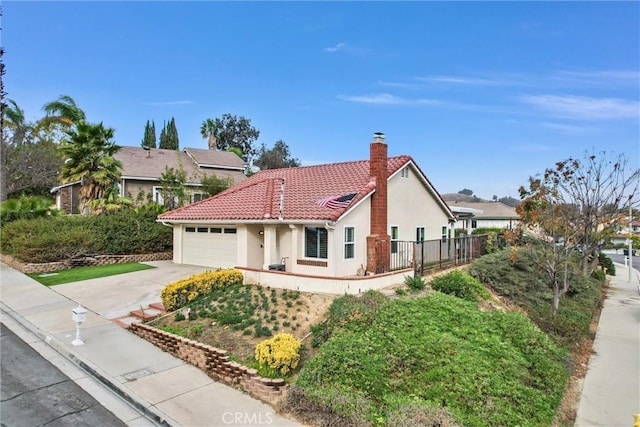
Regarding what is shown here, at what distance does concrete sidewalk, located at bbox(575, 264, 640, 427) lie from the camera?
23.8 feet

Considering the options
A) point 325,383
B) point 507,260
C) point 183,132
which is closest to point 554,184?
point 507,260

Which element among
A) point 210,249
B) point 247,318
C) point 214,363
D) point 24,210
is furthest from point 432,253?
point 24,210

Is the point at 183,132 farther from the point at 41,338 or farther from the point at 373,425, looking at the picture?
the point at 373,425

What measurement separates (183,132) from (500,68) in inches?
1936

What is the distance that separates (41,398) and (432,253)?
15433 mm

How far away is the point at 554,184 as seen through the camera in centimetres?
1574

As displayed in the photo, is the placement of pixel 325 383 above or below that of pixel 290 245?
below

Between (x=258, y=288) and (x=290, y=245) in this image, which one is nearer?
(x=258, y=288)

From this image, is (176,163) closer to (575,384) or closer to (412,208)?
(412,208)

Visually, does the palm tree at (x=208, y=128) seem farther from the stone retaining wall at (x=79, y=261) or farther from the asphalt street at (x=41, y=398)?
the asphalt street at (x=41, y=398)

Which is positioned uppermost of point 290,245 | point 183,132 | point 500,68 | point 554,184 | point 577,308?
point 183,132

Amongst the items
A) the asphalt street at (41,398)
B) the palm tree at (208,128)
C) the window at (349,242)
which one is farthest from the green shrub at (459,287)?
the palm tree at (208,128)

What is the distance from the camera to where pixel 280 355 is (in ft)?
25.3

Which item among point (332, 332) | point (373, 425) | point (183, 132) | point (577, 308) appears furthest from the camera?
point (183, 132)
